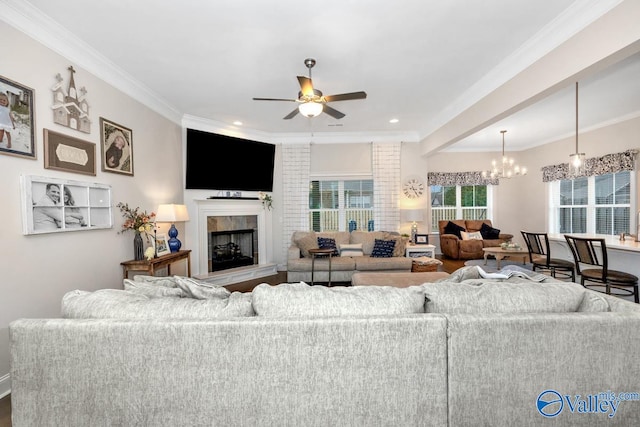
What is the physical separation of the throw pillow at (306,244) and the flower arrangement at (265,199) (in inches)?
42.6

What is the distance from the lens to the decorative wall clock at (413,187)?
19.4 ft

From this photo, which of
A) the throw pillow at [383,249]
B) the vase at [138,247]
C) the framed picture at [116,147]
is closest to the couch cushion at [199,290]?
the vase at [138,247]

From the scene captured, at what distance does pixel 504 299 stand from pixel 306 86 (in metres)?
2.31

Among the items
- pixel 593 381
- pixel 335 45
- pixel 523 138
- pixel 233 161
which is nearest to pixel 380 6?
pixel 335 45

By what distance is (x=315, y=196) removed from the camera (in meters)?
6.16

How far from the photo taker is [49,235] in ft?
7.82

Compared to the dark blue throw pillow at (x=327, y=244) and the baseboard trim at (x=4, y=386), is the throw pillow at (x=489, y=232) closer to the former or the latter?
the dark blue throw pillow at (x=327, y=244)

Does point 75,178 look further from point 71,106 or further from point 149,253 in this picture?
point 149,253

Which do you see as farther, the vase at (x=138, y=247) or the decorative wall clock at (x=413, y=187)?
the decorative wall clock at (x=413, y=187)

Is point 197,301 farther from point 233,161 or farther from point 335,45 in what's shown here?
point 233,161

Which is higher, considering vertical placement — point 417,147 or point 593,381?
point 417,147

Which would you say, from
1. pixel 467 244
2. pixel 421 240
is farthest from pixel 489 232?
pixel 421 240

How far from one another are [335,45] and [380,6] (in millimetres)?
589

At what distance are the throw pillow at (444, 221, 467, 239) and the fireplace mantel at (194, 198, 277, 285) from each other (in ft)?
13.9
